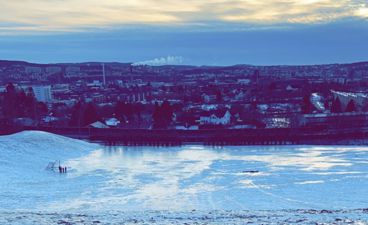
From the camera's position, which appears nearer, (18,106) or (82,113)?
(82,113)

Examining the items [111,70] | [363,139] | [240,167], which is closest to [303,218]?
[240,167]

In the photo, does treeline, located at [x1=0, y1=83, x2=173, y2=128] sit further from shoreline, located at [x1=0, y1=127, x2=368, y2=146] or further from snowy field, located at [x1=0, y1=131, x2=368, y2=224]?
snowy field, located at [x1=0, y1=131, x2=368, y2=224]

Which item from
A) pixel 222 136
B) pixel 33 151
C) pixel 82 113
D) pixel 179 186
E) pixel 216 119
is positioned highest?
pixel 82 113

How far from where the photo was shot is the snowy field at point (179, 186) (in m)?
13.0

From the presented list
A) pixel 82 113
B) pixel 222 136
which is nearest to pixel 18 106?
pixel 82 113

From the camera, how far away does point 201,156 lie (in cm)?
2816

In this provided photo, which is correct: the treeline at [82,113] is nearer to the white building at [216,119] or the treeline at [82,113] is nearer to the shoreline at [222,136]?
the white building at [216,119]

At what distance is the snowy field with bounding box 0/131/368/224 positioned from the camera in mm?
13039

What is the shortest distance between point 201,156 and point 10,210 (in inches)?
601

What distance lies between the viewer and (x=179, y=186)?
61.1 feet

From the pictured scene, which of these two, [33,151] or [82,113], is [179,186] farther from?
[82,113]

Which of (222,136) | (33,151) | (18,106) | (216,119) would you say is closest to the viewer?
(33,151)

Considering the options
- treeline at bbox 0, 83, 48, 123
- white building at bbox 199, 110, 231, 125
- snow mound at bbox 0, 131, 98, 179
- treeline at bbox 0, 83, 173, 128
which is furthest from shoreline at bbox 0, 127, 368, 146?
treeline at bbox 0, 83, 48, 123

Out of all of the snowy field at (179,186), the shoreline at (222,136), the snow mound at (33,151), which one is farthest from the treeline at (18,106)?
the snowy field at (179,186)
